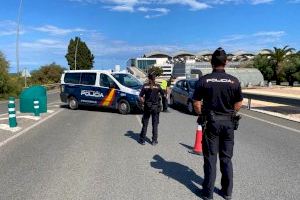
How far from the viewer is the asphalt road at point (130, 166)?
601 cm

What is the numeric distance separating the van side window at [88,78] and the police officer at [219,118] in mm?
15087

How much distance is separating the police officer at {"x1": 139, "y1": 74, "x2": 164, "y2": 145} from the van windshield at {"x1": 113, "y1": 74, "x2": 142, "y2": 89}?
29.2ft

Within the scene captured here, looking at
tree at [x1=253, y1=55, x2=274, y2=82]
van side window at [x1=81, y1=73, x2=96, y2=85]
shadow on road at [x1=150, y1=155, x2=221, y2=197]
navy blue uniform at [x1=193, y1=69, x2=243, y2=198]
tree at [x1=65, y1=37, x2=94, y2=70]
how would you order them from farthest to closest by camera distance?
tree at [x1=65, y1=37, x2=94, y2=70] → tree at [x1=253, y1=55, x2=274, y2=82] → van side window at [x1=81, y1=73, x2=96, y2=85] → shadow on road at [x1=150, y1=155, x2=221, y2=197] → navy blue uniform at [x1=193, y1=69, x2=243, y2=198]

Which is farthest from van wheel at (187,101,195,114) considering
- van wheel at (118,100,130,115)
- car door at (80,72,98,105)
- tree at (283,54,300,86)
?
tree at (283,54,300,86)

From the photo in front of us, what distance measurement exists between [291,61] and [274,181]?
243 feet

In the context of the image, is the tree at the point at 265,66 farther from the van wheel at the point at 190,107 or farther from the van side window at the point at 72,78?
the van wheel at the point at 190,107

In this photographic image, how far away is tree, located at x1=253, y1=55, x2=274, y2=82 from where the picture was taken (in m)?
86.4

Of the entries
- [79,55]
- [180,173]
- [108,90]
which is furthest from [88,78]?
[79,55]

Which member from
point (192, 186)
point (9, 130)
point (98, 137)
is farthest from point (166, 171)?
point (9, 130)

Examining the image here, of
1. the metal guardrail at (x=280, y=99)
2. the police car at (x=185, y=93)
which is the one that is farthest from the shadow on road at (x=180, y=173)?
the police car at (x=185, y=93)

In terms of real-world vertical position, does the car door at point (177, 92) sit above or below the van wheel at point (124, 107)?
above

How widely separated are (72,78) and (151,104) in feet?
39.5

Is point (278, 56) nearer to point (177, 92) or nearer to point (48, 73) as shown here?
point (48, 73)

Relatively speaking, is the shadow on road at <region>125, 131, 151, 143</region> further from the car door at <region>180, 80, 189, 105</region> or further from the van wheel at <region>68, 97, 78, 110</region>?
the van wheel at <region>68, 97, 78, 110</region>
